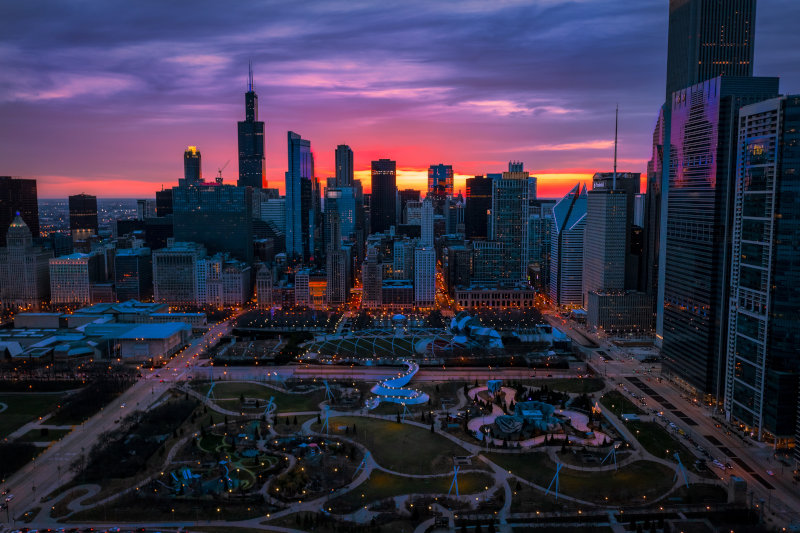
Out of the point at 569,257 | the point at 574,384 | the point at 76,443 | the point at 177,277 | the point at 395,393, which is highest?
the point at 569,257

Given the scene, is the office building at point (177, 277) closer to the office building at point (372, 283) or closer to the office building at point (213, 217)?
the office building at point (213, 217)

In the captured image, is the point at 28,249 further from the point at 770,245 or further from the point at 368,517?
the point at 770,245

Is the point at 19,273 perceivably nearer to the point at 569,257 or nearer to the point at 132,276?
the point at 132,276

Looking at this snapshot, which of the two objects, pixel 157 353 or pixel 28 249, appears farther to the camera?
pixel 28 249

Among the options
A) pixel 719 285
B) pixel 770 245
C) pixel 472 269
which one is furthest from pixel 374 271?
pixel 770 245

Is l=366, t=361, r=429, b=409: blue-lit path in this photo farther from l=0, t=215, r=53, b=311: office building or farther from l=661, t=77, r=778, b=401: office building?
l=0, t=215, r=53, b=311: office building

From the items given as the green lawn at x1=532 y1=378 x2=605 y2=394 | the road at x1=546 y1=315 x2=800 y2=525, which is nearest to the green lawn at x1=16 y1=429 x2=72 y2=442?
the green lawn at x1=532 y1=378 x2=605 y2=394

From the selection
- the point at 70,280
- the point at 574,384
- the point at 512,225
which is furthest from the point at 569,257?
the point at 70,280
